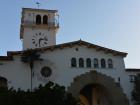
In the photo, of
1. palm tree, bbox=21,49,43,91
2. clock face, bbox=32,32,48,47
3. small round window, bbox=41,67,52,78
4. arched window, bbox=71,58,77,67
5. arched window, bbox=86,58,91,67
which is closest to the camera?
palm tree, bbox=21,49,43,91

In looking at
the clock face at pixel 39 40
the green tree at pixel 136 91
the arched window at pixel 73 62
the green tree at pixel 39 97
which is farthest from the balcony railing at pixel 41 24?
the green tree at pixel 39 97

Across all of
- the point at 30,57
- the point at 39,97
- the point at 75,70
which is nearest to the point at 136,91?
the point at 75,70

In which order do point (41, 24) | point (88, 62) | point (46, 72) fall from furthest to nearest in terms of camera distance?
point (41, 24) → point (88, 62) → point (46, 72)

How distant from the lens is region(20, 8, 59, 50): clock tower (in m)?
50.0

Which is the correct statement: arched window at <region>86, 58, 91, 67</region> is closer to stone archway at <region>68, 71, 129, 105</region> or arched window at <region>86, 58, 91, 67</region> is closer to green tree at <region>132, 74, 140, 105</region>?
stone archway at <region>68, 71, 129, 105</region>

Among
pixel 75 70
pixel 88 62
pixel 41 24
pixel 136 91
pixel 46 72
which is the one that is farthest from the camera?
pixel 41 24

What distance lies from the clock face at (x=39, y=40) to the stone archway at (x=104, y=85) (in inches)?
585

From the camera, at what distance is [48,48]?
3684 cm

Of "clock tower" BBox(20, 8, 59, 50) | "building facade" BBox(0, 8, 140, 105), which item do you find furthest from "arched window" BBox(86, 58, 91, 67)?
"clock tower" BBox(20, 8, 59, 50)

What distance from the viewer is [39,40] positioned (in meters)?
50.5

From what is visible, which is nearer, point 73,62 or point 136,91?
point 136,91

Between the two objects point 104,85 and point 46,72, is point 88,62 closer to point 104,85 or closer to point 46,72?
point 104,85

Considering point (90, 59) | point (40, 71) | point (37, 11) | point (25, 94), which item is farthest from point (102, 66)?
point (37, 11)

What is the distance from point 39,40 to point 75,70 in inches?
595
